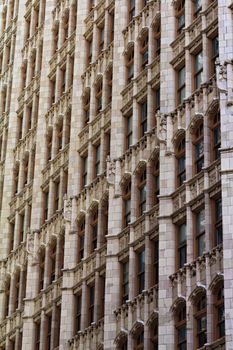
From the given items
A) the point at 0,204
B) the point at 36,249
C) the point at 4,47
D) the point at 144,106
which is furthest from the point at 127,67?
the point at 4,47

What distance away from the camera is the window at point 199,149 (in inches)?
1955

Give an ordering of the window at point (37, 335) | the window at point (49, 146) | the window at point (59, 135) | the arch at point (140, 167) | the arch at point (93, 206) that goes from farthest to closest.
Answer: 1. the window at point (49, 146)
2. the window at point (59, 135)
3. the window at point (37, 335)
4. the arch at point (93, 206)
5. the arch at point (140, 167)

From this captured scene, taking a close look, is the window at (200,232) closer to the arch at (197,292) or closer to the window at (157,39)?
the arch at (197,292)

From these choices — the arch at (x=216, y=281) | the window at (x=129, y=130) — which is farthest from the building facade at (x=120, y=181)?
the window at (x=129, y=130)

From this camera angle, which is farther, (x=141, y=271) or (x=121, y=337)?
(x=141, y=271)

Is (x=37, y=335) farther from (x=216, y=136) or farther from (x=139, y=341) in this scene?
(x=216, y=136)

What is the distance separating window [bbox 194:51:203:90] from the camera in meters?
52.2

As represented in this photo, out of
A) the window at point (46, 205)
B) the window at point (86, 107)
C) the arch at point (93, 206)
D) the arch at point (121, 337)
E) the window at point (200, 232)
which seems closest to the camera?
the window at point (200, 232)

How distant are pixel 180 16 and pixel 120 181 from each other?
8936mm

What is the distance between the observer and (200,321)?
46.1m

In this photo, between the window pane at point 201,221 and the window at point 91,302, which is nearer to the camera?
the window pane at point 201,221

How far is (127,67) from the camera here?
197 feet

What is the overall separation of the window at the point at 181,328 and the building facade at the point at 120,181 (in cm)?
7

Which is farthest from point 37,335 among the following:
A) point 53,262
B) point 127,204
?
point 127,204
